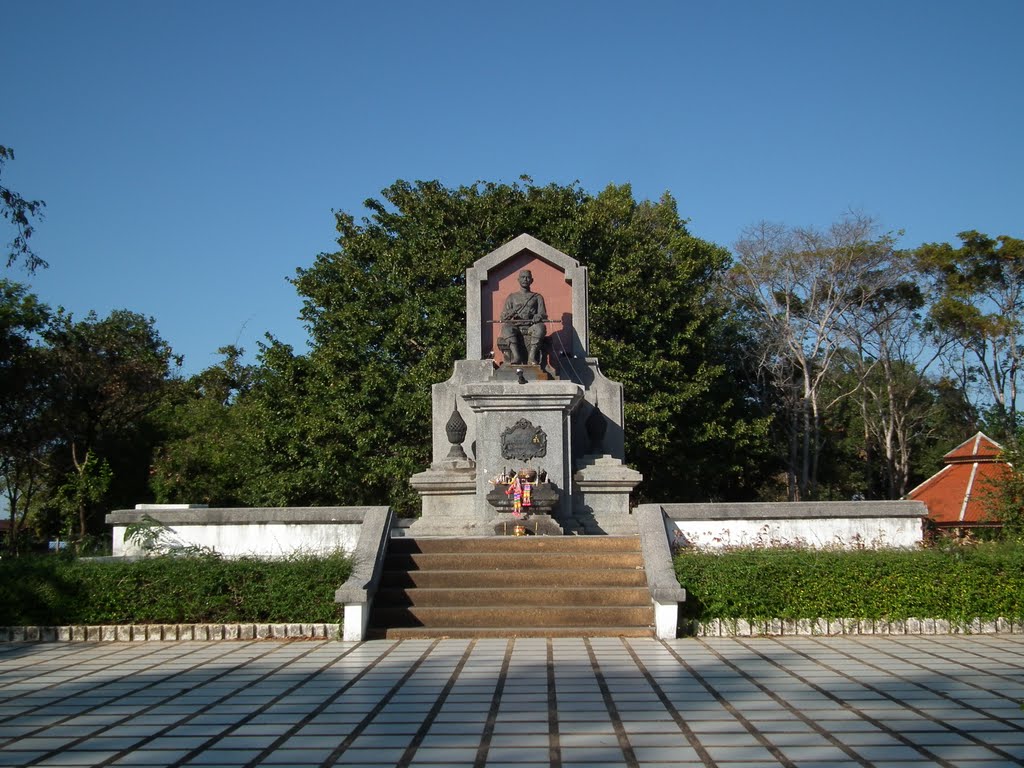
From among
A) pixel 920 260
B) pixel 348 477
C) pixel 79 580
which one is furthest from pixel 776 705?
pixel 920 260

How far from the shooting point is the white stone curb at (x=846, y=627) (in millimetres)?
9523

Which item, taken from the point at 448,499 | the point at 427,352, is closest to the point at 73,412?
the point at 427,352

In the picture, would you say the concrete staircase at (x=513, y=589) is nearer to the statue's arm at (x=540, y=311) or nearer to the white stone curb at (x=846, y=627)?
the white stone curb at (x=846, y=627)

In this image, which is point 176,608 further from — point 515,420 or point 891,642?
point 891,642

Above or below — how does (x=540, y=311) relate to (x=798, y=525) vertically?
above

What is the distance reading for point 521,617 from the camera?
9.80 metres

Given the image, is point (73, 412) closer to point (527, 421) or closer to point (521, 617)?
point (527, 421)

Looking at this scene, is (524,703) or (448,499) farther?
(448,499)

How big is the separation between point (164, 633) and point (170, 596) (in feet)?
1.15

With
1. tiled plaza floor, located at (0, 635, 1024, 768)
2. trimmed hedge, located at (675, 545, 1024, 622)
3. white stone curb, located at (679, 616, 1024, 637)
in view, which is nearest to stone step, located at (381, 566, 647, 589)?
trimmed hedge, located at (675, 545, 1024, 622)

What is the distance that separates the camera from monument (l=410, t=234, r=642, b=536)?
13359 mm

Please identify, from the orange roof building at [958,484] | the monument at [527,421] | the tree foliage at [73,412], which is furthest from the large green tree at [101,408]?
the orange roof building at [958,484]

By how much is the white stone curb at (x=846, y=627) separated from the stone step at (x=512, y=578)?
112 centimetres

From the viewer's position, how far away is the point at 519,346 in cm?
1441
